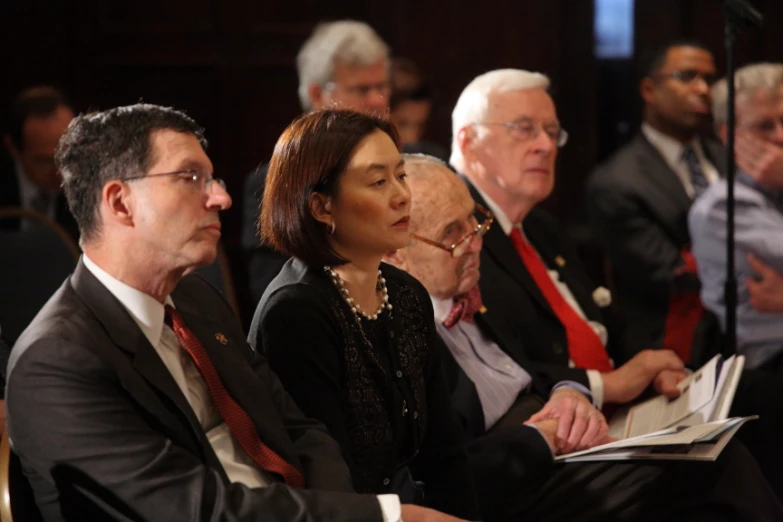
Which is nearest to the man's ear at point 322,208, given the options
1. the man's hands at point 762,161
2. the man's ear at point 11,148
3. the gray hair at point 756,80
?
the man's hands at point 762,161

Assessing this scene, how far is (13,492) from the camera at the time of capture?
1.54 m

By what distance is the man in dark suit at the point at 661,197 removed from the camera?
400cm

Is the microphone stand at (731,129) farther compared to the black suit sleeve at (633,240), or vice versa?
the black suit sleeve at (633,240)

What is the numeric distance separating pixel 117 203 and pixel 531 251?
1.57 m

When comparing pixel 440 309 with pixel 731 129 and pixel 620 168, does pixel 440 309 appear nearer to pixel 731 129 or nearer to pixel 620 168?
pixel 731 129

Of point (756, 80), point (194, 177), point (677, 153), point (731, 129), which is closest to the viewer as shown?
point (194, 177)

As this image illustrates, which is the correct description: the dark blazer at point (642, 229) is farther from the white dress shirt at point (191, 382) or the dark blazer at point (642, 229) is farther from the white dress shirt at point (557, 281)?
the white dress shirt at point (191, 382)

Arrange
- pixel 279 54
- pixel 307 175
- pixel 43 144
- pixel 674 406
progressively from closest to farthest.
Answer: pixel 307 175 → pixel 674 406 → pixel 43 144 → pixel 279 54

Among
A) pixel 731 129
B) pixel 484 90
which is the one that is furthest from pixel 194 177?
pixel 731 129

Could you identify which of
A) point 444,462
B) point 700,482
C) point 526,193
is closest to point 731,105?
point 526,193

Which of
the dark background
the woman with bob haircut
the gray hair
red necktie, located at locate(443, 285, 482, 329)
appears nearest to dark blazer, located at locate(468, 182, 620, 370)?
red necktie, located at locate(443, 285, 482, 329)

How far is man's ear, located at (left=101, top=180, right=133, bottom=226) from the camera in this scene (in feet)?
5.43

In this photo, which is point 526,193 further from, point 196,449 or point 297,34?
point 297,34

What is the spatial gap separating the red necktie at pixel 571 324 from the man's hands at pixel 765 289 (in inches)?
32.1
